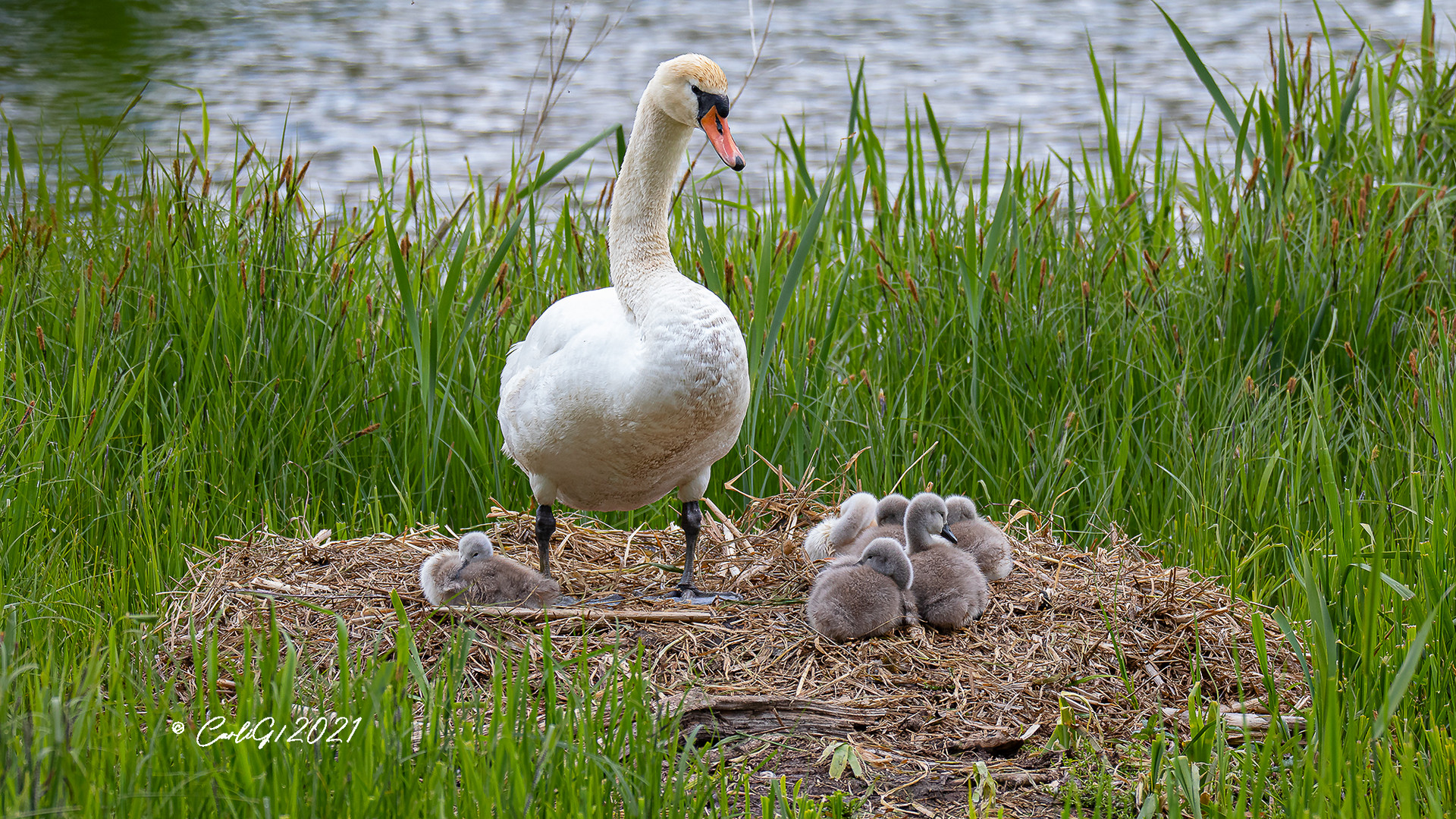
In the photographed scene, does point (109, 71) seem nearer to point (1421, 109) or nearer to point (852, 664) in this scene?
point (852, 664)

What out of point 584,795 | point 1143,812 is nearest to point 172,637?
point 584,795

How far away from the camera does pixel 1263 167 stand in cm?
724

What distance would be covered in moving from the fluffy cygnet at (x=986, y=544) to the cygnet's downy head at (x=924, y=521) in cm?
5

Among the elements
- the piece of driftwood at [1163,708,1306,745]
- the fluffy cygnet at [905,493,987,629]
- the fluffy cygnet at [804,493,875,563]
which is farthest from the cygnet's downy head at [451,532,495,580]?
the piece of driftwood at [1163,708,1306,745]

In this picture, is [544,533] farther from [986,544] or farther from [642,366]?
[986,544]

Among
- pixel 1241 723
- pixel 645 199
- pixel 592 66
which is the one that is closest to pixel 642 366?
pixel 645 199

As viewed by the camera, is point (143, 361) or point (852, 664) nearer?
point (852, 664)

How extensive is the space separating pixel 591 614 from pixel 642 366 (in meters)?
0.78

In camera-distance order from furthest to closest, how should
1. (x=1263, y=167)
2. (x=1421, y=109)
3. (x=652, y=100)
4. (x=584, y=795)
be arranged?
(x=1263, y=167), (x=1421, y=109), (x=652, y=100), (x=584, y=795)

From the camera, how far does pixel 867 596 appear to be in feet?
13.1

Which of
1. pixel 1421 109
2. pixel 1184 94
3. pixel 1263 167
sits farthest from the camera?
pixel 1184 94

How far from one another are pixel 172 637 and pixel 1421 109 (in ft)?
20.2

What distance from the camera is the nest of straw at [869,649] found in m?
3.51

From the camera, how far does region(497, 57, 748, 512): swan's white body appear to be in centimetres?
393
